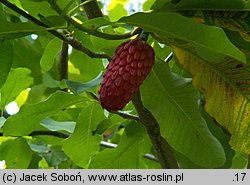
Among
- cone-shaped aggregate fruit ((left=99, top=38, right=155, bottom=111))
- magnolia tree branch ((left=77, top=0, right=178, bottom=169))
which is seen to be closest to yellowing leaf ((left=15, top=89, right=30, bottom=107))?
magnolia tree branch ((left=77, top=0, right=178, bottom=169))

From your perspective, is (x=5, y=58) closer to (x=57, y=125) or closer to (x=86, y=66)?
(x=57, y=125)

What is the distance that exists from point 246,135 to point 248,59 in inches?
6.2

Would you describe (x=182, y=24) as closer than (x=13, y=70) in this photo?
Yes

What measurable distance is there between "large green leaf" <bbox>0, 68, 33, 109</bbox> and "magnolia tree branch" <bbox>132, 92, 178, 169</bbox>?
410 mm

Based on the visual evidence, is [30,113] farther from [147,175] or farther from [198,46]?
[198,46]

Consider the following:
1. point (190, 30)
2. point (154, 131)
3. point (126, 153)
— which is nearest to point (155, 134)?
point (154, 131)

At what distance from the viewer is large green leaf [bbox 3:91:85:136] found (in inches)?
52.4

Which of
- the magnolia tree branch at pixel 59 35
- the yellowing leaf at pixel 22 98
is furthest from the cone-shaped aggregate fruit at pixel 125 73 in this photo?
the yellowing leaf at pixel 22 98

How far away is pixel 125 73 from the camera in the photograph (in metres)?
1.01

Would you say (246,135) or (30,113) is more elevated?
(30,113)

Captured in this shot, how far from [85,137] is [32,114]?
0.63ft

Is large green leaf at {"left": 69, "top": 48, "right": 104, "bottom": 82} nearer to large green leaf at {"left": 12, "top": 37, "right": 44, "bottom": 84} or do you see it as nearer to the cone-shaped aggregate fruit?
large green leaf at {"left": 12, "top": 37, "right": 44, "bottom": 84}

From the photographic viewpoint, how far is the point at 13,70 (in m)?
1.56

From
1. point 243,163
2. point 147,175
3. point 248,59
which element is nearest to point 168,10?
point 248,59
